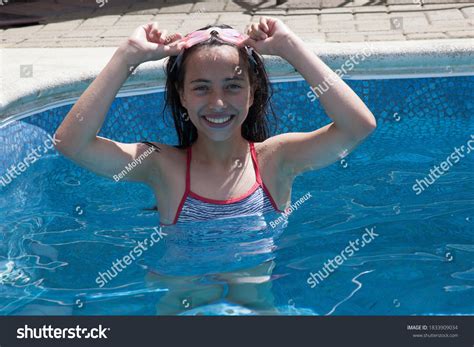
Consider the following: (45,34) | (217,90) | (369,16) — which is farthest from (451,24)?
(217,90)

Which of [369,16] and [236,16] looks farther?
[236,16]

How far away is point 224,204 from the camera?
335 cm

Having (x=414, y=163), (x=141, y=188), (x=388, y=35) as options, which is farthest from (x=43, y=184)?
(x=388, y=35)

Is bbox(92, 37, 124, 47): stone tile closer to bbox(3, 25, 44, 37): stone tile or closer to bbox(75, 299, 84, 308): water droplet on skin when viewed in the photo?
bbox(3, 25, 44, 37): stone tile

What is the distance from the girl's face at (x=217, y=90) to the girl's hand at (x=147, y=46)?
0.11 meters

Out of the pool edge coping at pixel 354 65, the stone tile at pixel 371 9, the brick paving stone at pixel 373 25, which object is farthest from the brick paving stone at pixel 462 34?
the stone tile at pixel 371 9

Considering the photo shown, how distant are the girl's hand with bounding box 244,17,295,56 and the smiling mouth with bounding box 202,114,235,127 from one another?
276 millimetres

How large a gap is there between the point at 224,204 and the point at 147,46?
723 millimetres

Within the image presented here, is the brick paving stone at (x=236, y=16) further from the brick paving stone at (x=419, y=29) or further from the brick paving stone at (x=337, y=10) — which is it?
the brick paving stone at (x=419, y=29)

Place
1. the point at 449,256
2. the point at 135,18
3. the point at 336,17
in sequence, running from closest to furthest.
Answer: the point at 449,256
the point at 336,17
the point at 135,18

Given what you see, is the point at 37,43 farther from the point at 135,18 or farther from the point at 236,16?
the point at 236,16

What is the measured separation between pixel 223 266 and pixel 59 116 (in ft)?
6.72

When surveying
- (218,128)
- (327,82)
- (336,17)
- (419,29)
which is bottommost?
(218,128)

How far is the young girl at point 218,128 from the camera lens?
3.03 metres
